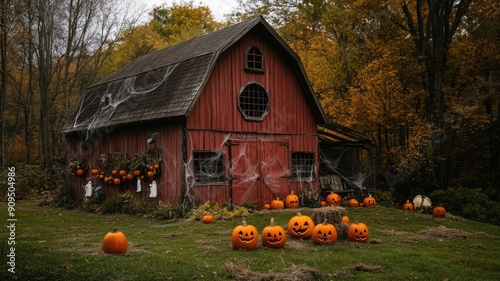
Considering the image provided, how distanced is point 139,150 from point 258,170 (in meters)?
4.49

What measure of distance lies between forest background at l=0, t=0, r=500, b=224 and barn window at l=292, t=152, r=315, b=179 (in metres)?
4.11

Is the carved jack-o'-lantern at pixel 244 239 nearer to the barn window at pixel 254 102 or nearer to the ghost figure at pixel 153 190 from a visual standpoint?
the ghost figure at pixel 153 190

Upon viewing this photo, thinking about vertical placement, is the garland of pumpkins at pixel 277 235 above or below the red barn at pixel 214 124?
below

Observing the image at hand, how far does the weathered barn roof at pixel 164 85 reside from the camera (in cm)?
1719

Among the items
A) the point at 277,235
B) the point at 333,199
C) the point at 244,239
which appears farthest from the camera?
the point at 333,199

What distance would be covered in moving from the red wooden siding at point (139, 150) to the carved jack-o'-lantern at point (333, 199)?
6185 millimetres

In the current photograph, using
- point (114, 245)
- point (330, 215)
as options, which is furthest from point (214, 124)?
point (114, 245)

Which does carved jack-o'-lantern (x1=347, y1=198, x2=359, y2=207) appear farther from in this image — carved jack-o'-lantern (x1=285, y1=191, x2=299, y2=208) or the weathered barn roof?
the weathered barn roof

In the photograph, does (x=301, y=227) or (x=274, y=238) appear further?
(x=301, y=227)

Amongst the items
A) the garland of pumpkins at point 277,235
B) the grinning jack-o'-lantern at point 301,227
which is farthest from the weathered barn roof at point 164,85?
the garland of pumpkins at point 277,235

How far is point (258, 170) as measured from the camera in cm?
1881

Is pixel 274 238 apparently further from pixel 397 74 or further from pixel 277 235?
pixel 397 74

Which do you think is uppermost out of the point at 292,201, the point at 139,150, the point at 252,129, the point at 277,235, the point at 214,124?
the point at 214,124

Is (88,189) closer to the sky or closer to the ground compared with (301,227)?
closer to the sky
